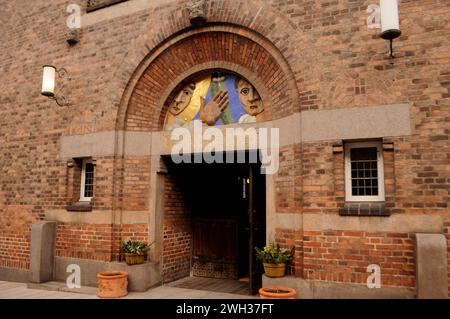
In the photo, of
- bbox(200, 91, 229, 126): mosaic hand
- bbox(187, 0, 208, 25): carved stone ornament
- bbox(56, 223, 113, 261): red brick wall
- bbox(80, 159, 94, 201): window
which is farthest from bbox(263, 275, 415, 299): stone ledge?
bbox(187, 0, 208, 25): carved stone ornament

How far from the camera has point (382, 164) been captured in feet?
17.7

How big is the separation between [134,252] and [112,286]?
0.73 m

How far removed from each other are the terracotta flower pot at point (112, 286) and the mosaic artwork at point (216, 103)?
10.0 ft

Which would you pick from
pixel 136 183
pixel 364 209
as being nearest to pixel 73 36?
pixel 136 183

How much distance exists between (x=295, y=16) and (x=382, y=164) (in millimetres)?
2776

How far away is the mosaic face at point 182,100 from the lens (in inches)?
298


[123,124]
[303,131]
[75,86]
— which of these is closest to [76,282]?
[123,124]

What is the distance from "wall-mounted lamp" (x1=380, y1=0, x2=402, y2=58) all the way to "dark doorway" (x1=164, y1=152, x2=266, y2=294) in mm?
3775

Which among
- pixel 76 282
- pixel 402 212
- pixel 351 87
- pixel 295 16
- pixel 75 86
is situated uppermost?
pixel 295 16

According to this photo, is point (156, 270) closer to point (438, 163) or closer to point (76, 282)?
point (76, 282)

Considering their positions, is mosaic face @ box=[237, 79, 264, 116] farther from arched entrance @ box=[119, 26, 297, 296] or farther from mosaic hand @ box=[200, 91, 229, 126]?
mosaic hand @ box=[200, 91, 229, 126]

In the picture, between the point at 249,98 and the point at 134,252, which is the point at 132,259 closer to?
the point at 134,252

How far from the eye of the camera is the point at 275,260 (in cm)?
567

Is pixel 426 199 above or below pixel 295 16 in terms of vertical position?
below
